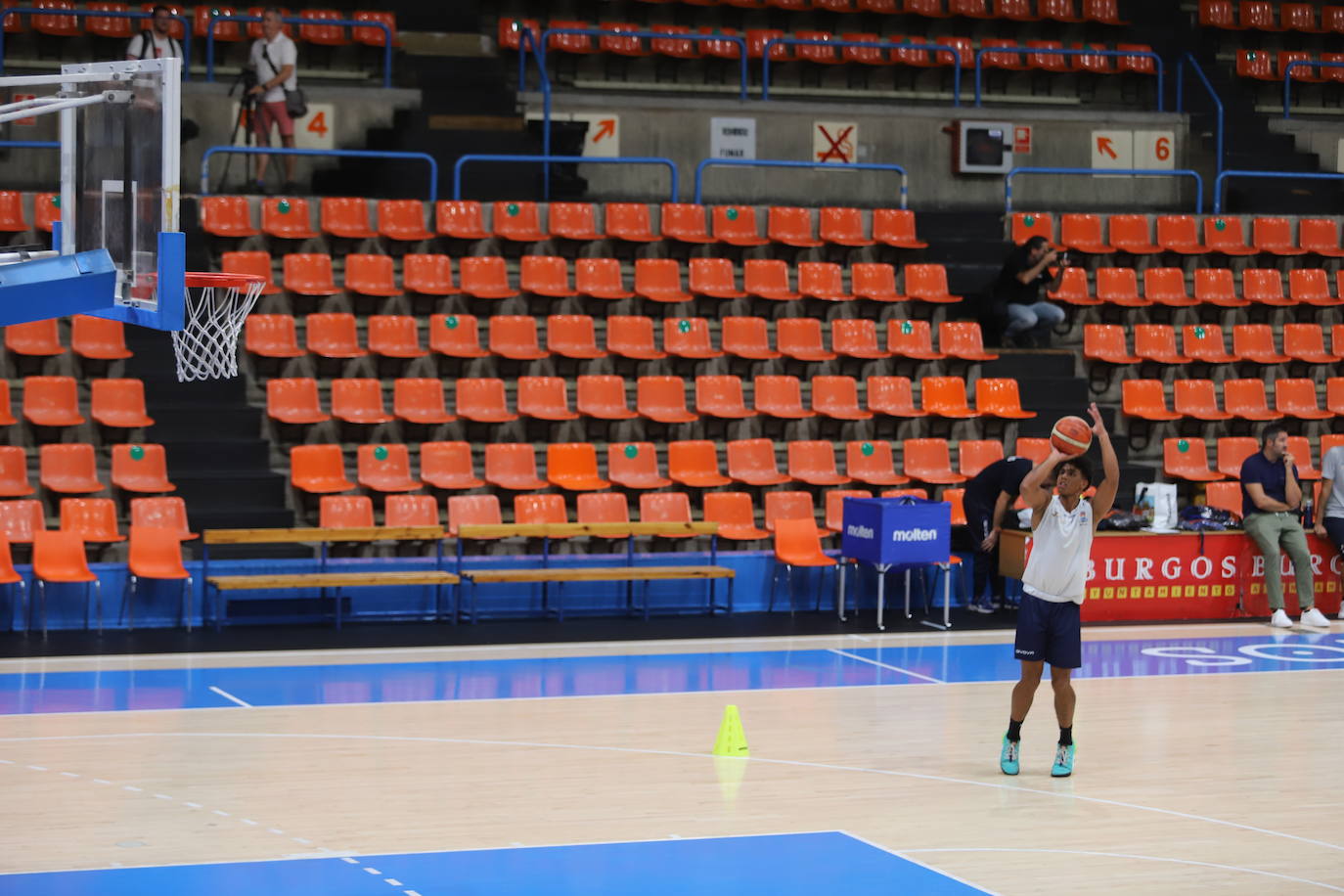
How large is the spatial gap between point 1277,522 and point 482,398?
6.25 meters

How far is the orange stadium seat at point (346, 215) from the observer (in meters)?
15.4

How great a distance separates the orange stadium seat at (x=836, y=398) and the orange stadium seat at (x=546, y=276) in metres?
2.25

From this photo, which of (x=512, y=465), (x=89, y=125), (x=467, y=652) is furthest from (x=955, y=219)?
(x=89, y=125)

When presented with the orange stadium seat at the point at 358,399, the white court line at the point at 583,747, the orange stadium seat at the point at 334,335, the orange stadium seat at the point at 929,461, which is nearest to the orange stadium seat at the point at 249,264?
the orange stadium seat at the point at 334,335

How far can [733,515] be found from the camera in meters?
14.0

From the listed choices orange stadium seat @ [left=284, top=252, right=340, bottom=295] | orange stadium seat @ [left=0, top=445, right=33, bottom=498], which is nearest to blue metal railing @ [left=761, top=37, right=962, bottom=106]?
orange stadium seat @ [left=284, top=252, right=340, bottom=295]

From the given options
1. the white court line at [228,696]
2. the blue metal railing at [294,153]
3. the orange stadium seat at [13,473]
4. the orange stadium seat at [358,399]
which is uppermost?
the blue metal railing at [294,153]

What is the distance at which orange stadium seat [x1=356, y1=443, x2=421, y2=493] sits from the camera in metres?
13.5

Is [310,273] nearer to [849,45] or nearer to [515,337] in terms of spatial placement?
[515,337]

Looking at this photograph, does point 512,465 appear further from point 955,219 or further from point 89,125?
point 89,125

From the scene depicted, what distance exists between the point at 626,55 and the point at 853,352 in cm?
538

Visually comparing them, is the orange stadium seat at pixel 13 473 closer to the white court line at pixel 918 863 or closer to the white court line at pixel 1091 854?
the white court line at pixel 918 863

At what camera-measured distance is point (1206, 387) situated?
1633cm

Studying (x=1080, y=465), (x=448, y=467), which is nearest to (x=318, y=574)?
(x=448, y=467)
